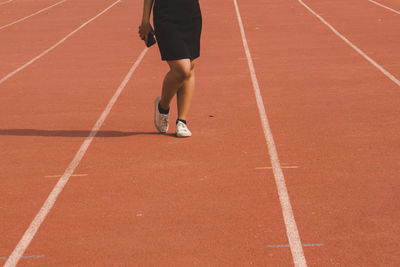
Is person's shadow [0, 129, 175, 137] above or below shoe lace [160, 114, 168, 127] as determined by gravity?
below

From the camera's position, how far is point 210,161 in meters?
6.29

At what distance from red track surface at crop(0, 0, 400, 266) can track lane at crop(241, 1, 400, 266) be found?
0.05 feet

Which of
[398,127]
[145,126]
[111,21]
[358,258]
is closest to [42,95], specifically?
[145,126]

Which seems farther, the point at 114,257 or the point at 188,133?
the point at 188,133

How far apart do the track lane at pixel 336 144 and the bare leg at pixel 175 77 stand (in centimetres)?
97

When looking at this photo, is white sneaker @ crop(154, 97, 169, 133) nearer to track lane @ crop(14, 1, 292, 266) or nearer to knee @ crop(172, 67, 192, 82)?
track lane @ crop(14, 1, 292, 266)

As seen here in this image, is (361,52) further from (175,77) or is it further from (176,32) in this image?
(176,32)

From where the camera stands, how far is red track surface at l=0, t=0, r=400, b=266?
179 inches

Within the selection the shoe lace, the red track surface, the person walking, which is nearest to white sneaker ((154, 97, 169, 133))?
the shoe lace

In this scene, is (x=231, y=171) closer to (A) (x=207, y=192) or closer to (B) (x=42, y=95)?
(A) (x=207, y=192)

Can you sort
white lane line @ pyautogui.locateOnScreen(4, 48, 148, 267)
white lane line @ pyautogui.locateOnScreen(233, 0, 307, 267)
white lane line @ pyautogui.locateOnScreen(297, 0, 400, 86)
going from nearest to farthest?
1. white lane line @ pyautogui.locateOnScreen(233, 0, 307, 267)
2. white lane line @ pyautogui.locateOnScreen(4, 48, 148, 267)
3. white lane line @ pyautogui.locateOnScreen(297, 0, 400, 86)

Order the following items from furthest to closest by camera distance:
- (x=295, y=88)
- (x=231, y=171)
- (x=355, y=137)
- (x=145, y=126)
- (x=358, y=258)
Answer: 1. (x=295, y=88)
2. (x=145, y=126)
3. (x=355, y=137)
4. (x=231, y=171)
5. (x=358, y=258)

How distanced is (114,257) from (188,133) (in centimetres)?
285

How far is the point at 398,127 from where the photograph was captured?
286 inches
